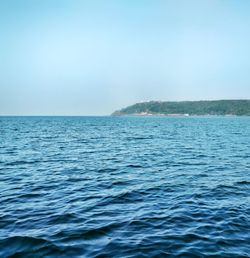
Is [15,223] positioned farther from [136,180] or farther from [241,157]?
[241,157]

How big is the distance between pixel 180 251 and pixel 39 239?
4838 millimetres

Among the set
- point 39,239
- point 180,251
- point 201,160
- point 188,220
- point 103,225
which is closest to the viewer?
point 180,251

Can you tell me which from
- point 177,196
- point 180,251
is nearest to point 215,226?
point 180,251

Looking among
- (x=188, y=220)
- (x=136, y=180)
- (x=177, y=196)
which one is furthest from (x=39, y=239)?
(x=136, y=180)

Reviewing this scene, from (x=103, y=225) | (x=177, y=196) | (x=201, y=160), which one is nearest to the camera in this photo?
(x=103, y=225)

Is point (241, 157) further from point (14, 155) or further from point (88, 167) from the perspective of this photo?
point (14, 155)

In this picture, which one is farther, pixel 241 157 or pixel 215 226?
pixel 241 157

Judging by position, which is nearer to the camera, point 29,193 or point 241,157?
point 29,193

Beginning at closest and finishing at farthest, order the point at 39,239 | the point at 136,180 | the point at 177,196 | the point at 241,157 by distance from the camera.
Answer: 1. the point at 39,239
2. the point at 177,196
3. the point at 136,180
4. the point at 241,157

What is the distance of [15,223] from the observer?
11781 mm

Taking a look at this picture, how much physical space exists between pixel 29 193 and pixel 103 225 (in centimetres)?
677

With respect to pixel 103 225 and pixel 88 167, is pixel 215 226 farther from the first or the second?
pixel 88 167

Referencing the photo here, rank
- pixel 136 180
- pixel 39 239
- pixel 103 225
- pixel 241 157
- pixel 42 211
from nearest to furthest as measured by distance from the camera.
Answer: pixel 39 239
pixel 103 225
pixel 42 211
pixel 136 180
pixel 241 157

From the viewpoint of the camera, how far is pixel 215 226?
460 inches
